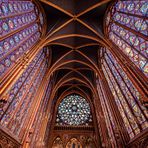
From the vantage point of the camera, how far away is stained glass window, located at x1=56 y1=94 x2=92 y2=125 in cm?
1620

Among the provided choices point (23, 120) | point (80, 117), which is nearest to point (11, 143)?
point (23, 120)

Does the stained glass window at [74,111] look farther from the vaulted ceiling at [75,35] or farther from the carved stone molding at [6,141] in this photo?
the carved stone molding at [6,141]

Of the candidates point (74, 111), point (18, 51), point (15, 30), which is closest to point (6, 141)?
point (18, 51)

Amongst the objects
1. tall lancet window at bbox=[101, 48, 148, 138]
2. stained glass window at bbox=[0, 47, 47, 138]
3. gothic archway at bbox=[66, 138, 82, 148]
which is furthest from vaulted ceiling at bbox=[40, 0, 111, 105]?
gothic archway at bbox=[66, 138, 82, 148]

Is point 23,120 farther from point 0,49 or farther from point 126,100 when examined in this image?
Result: point 126,100

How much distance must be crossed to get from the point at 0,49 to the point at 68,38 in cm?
703

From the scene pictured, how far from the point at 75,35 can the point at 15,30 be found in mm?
5366

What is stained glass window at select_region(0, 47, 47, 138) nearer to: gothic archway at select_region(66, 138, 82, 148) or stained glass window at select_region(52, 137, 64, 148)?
stained glass window at select_region(52, 137, 64, 148)

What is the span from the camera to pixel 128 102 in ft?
26.5

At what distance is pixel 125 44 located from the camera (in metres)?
8.48

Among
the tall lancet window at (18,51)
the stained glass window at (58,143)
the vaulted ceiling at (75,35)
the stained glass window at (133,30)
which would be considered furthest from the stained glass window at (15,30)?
the stained glass window at (58,143)

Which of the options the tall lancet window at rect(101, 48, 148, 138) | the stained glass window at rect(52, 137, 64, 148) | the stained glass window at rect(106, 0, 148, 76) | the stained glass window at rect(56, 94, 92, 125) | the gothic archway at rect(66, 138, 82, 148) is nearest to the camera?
the stained glass window at rect(106, 0, 148, 76)

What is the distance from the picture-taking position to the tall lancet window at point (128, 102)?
23.3ft

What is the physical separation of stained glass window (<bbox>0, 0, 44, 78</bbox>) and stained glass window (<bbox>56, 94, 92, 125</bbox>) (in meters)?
10.1
